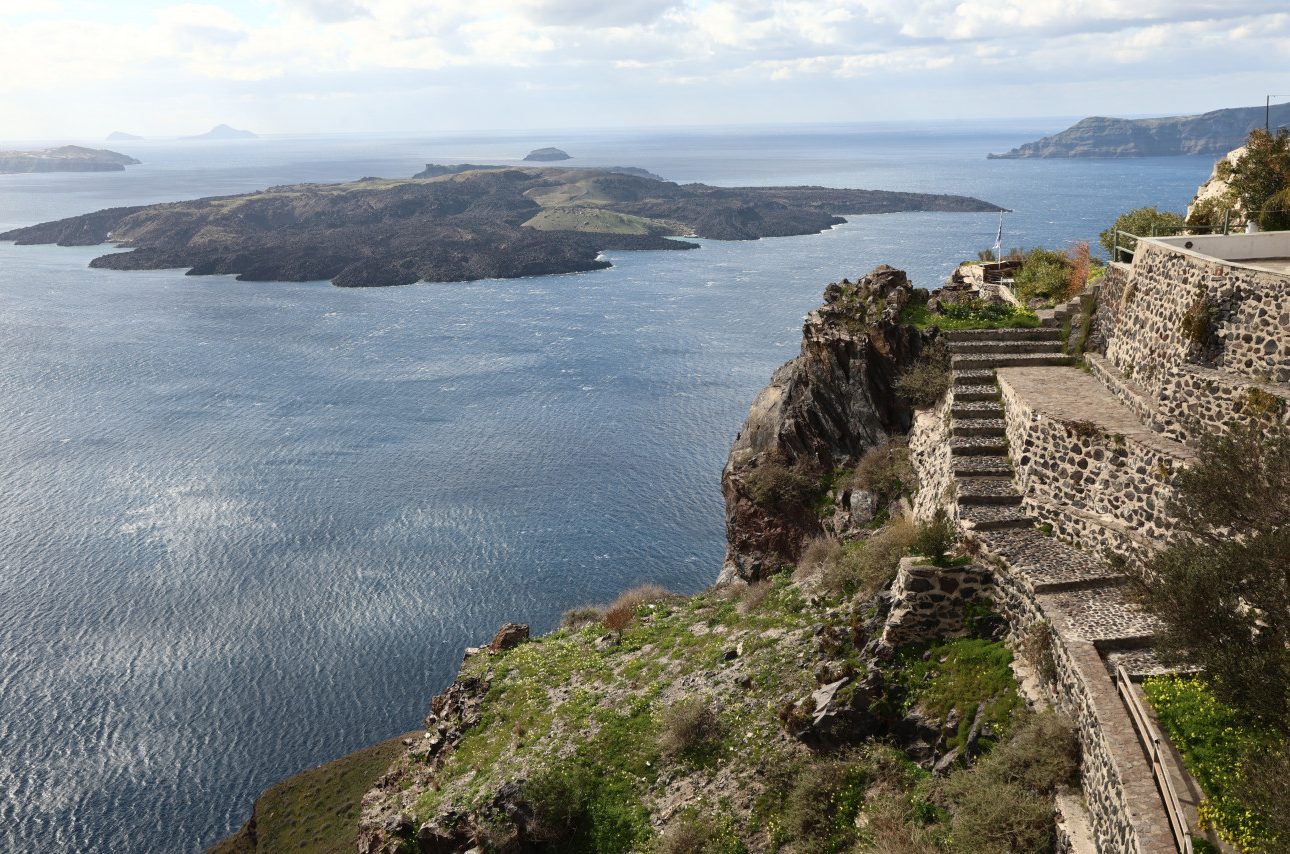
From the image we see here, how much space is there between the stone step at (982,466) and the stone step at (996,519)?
1.41 metres

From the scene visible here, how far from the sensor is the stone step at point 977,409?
25.2m

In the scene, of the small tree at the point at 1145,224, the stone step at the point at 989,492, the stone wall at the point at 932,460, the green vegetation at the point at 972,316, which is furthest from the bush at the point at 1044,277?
the stone step at the point at 989,492

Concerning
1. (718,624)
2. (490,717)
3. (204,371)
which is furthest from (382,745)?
(204,371)

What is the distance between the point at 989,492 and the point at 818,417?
1229cm

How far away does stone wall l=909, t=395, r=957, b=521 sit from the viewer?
2406 cm

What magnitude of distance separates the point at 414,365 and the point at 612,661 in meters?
75.3

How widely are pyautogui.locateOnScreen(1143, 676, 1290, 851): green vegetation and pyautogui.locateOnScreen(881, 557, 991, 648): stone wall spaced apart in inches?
214

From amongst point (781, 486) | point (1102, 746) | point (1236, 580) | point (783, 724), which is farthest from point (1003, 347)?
point (1102, 746)

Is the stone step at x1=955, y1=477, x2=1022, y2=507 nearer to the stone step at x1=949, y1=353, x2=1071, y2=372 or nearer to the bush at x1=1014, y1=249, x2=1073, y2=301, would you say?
the stone step at x1=949, y1=353, x2=1071, y2=372

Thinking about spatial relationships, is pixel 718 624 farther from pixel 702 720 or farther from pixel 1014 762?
pixel 1014 762

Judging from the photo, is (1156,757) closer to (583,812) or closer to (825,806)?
(825,806)

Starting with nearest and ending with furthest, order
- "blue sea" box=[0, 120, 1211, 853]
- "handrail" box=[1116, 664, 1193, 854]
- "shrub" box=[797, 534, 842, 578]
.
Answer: "handrail" box=[1116, 664, 1193, 854]
"shrub" box=[797, 534, 842, 578]
"blue sea" box=[0, 120, 1211, 853]

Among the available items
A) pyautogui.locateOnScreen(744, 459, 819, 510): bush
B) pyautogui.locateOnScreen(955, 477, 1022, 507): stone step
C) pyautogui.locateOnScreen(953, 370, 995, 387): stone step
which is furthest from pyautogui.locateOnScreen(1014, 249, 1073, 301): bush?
pyautogui.locateOnScreen(955, 477, 1022, 507): stone step

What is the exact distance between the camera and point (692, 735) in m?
23.0
